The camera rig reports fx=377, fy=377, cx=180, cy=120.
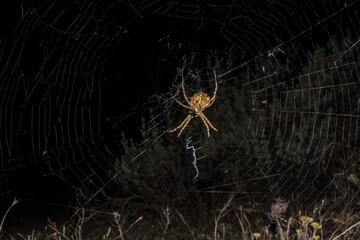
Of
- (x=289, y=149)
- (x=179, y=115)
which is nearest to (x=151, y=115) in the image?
(x=179, y=115)

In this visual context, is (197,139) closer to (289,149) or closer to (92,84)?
(289,149)

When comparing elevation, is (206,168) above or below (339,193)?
above

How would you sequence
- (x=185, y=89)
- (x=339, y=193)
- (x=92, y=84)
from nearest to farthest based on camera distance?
(x=92, y=84) → (x=185, y=89) → (x=339, y=193)

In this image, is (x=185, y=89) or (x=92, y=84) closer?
(x=92, y=84)

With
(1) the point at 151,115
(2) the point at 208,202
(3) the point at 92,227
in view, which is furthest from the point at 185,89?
(3) the point at 92,227

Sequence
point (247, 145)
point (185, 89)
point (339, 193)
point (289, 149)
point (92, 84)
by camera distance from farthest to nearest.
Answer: point (247, 145) → point (289, 149) → point (339, 193) → point (185, 89) → point (92, 84)

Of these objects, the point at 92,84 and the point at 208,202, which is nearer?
the point at 92,84

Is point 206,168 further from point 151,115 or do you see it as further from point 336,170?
point 336,170

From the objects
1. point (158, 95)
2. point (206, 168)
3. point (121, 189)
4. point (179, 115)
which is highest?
point (158, 95)

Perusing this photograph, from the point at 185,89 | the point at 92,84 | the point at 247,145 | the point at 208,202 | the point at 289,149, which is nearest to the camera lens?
the point at 92,84
